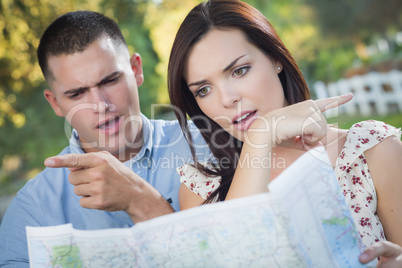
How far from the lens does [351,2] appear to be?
13.2 m

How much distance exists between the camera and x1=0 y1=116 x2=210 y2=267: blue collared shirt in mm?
2113

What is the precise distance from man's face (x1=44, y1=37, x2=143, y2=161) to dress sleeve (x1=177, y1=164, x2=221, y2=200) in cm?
47

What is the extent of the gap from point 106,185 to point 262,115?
66 centimetres

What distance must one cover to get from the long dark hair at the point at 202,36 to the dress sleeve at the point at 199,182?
1.0 inches

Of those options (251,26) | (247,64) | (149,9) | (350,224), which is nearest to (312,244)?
(350,224)

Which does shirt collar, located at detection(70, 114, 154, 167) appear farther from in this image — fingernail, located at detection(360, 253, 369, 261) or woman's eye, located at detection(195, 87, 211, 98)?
fingernail, located at detection(360, 253, 369, 261)

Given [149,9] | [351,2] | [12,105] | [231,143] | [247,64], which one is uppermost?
[351,2]

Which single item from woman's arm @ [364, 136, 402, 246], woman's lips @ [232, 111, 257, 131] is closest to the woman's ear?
woman's lips @ [232, 111, 257, 131]

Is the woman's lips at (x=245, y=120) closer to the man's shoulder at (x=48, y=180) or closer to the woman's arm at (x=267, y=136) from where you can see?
the woman's arm at (x=267, y=136)

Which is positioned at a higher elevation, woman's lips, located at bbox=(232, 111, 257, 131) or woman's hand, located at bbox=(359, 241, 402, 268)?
woman's lips, located at bbox=(232, 111, 257, 131)

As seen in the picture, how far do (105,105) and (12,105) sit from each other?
3.08 metres

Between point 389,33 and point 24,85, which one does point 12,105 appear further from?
point 389,33

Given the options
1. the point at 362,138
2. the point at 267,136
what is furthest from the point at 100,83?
the point at 362,138

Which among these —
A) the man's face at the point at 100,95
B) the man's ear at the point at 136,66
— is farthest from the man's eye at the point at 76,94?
the man's ear at the point at 136,66
